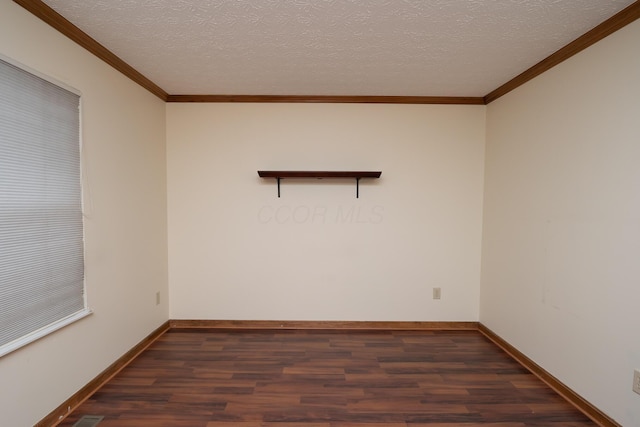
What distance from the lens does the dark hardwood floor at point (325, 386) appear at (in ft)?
6.50

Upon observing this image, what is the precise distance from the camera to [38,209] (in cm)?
179

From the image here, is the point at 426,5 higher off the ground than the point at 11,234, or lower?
higher

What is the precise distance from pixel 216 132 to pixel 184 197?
779 mm

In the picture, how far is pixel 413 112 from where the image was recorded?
3.28m

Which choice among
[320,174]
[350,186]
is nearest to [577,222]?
[350,186]

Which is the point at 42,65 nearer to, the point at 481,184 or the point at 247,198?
the point at 247,198

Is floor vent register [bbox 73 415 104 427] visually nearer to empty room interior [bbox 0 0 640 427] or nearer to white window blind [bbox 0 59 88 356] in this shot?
empty room interior [bbox 0 0 640 427]

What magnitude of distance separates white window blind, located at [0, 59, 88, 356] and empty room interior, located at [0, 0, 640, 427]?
0.30 feet

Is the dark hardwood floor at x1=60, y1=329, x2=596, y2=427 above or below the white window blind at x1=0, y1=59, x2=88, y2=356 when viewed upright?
below

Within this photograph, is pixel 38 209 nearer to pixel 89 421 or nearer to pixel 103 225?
pixel 103 225

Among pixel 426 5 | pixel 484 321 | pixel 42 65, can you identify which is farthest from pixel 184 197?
pixel 484 321

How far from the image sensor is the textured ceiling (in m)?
1.75

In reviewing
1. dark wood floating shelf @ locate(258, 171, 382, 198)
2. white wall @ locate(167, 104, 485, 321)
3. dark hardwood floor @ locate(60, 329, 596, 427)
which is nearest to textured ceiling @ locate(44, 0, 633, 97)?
white wall @ locate(167, 104, 485, 321)

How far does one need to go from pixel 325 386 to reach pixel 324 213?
1650 millimetres
